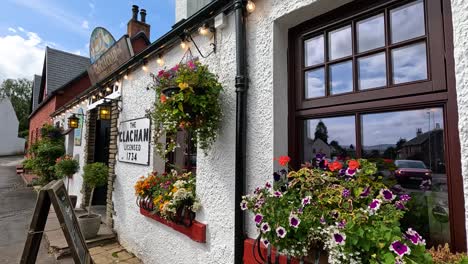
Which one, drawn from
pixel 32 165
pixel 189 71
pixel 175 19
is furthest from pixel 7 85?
pixel 189 71

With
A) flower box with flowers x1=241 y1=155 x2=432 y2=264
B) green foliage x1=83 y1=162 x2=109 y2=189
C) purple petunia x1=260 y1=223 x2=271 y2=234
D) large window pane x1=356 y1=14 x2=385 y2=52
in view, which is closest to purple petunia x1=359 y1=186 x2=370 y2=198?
flower box with flowers x1=241 y1=155 x2=432 y2=264

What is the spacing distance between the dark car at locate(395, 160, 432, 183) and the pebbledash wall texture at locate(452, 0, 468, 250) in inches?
9.4

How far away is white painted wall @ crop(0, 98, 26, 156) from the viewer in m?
28.3

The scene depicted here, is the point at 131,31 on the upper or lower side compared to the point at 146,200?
upper

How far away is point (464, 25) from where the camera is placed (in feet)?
4.27

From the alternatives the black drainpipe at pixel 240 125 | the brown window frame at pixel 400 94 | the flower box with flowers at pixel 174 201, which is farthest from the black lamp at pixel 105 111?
the brown window frame at pixel 400 94

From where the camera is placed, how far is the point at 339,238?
4.14ft

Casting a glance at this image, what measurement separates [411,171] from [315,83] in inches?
35.1

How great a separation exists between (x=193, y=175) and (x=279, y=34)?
1.91 m

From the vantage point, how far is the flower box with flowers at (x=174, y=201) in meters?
2.66

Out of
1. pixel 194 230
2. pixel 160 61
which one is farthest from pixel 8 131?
pixel 194 230

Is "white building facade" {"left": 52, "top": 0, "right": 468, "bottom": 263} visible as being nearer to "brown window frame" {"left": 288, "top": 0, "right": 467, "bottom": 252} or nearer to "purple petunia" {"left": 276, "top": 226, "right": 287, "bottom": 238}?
"brown window frame" {"left": 288, "top": 0, "right": 467, "bottom": 252}

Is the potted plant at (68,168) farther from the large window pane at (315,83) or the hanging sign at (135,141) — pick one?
the large window pane at (315,83)

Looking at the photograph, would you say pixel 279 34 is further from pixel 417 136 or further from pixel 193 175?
pixel 193 175
